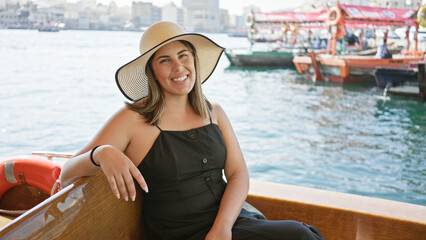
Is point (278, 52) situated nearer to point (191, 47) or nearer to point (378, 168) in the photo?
point (378, 168)

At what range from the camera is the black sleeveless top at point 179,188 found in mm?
1364

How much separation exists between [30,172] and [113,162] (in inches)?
36.6

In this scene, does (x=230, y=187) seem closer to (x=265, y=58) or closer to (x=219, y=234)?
(x=219, y=234)

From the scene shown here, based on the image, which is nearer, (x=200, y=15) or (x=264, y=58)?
(x=264, y=58)

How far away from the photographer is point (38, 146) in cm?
863

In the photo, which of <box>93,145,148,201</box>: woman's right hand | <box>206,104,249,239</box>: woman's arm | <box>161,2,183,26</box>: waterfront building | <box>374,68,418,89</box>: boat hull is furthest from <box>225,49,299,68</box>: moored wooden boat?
<box>161,2,183,26</box>: waterfront building

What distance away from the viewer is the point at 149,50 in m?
1.41

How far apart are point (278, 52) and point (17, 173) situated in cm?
2146

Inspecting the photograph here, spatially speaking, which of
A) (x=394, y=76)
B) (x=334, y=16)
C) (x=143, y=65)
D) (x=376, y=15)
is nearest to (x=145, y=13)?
(x=334, y=16)

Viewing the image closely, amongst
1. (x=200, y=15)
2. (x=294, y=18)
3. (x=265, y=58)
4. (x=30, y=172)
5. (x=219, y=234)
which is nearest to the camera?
(x=219, y=234)

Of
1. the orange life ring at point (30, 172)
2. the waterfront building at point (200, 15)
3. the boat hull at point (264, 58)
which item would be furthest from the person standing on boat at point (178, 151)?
the waterfront building at point (200, 15)

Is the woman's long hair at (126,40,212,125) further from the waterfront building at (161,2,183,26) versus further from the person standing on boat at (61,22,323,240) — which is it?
the waterfront building at (161,2,183,26)

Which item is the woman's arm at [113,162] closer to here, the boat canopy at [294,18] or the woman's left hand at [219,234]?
the woman's left hand at [219,234]

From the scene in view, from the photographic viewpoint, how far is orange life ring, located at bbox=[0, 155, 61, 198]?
6.07 feet
